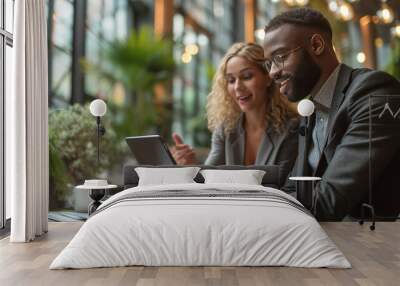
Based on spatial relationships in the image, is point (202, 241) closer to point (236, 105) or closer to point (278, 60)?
point (278, 60)

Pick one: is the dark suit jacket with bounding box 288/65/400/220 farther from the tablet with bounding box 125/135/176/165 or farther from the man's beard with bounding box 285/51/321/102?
the tablet with bounding box 125/135/176/165

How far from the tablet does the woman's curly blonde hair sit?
0.81 metres

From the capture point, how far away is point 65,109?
8.20 meters

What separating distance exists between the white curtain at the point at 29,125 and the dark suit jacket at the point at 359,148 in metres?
2.60

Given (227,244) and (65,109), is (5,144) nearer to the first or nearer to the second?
(65,109)

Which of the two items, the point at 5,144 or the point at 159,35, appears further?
the point at 159,35

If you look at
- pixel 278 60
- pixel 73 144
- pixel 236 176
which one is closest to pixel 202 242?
pixel 236 176

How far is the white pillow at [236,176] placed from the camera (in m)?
5.55

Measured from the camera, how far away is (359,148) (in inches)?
211

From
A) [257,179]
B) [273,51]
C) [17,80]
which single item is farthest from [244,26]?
[17,80]

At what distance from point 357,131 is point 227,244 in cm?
216

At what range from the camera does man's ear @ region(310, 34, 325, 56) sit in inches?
234

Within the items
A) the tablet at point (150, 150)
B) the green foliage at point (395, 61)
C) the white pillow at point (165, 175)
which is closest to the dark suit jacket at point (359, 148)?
the white pillow at point (165, 175)

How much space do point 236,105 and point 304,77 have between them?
88cm
